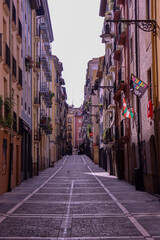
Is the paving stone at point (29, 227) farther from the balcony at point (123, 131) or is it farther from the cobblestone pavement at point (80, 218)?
the balcony at point (123, 131)

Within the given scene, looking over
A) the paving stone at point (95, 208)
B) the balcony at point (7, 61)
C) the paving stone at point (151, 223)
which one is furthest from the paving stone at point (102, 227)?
the balcony at point (7, 61)

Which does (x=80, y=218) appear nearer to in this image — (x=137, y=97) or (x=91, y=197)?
(x=91, y=197)

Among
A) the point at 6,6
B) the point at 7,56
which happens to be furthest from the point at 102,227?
the point at 6,6

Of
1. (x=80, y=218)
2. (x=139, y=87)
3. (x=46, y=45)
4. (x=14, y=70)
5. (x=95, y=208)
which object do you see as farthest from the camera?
(x=46, y=45)

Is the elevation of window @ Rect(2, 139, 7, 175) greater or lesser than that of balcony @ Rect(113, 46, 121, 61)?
lesser

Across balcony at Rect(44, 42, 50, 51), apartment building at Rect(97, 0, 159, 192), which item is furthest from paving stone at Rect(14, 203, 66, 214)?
balcony at Rect(44, 42, 50, 51)

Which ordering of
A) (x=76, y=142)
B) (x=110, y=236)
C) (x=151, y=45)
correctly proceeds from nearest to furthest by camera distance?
(x=110, y=236)
(x=151, y=45)
(x=76, y=142)

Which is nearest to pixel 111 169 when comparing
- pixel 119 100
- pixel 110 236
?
pixel 119 100

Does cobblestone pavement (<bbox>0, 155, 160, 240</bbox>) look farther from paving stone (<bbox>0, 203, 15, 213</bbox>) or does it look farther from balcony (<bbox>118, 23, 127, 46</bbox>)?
balcony (<bbox>118, 23, 127, 46</bbox>)

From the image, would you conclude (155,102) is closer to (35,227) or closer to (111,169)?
(35,227)

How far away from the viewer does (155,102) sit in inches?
685

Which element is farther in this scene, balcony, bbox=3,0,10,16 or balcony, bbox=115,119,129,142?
balcony, bbox=115,119,129,142

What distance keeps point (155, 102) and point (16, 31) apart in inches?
464

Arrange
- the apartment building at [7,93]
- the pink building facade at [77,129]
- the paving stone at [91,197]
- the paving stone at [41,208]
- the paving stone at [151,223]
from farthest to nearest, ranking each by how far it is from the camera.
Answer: the pink building facade at [77,129] → the apartment building at [7,93] → the paving stone at [91,197] → the paving stone at [41,208] → the paving stone at [151,223]
